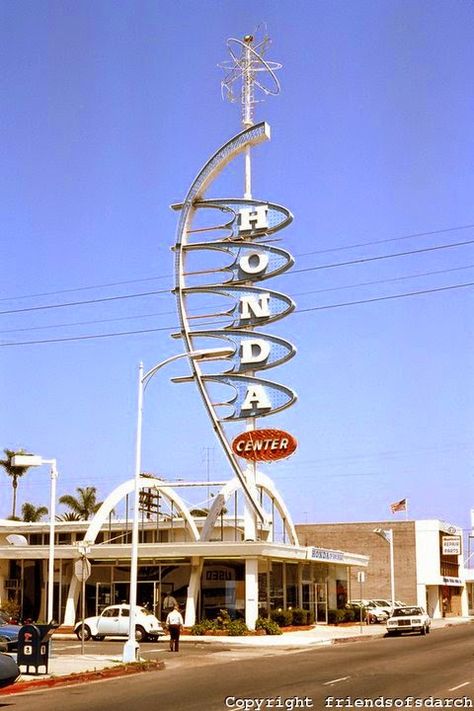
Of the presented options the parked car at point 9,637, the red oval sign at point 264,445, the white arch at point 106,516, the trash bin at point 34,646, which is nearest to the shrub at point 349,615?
the white arch at point 106,516

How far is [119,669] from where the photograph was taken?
992 inches

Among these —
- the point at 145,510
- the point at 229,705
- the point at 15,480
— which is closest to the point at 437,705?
the point at 229,705

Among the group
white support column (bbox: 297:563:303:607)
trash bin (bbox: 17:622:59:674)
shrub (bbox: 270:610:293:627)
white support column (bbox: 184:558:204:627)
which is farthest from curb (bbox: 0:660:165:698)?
white support column (bbox: 297:563:303:607)

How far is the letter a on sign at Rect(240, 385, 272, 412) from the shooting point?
1807 inches

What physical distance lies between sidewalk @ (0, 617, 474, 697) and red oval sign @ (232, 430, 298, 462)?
26.8 ft

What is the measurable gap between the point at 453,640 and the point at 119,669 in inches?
739

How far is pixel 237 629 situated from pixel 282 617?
4.14 meters

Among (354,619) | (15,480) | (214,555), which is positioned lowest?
(354,619)

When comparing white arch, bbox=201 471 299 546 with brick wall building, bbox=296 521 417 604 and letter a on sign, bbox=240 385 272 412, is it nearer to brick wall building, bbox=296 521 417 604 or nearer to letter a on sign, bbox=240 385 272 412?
letter a on sign, bbox=240 385 272 412

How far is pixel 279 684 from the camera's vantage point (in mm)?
21047

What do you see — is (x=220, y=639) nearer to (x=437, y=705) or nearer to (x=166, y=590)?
(x=166, y=590)

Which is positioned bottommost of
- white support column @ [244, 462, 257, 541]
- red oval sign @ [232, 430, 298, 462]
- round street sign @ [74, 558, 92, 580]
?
round street sign @ [74, 558, 92, 580]

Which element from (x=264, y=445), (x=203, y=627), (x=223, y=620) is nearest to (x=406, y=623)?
(x=223, y=620)

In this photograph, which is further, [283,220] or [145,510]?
[145,510]
